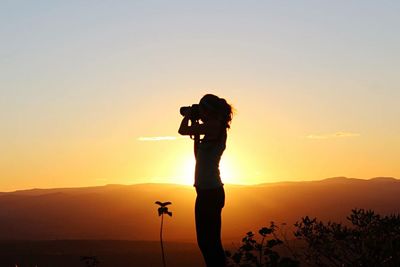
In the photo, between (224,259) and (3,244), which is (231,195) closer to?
(3,244)

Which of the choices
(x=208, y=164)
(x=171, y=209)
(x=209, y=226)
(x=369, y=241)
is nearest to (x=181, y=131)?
(x=208, y=164)

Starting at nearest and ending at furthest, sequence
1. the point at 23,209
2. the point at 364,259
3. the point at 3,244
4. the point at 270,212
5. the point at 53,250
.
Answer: the point at 364,259 → the point at 53,250 → the point at 3,244 → the point at 270,212 → the point at 23,209

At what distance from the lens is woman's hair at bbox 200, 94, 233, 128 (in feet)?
20.6

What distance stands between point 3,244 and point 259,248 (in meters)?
37.8

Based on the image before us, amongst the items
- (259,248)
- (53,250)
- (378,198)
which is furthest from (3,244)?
(378,198)

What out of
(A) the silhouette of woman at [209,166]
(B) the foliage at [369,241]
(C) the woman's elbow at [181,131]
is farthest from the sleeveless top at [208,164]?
(B) the foliage at [369,241]

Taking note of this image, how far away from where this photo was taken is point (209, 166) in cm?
625

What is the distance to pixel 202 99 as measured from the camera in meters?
6.30

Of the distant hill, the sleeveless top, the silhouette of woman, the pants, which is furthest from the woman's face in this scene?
the distant hill

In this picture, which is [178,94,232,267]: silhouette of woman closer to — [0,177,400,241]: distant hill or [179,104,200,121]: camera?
[179,104,200,121]: camera

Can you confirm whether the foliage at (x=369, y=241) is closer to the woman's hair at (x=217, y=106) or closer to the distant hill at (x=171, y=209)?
the woman's hair at (x=217, y=106)

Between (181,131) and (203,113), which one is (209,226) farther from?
(203,113)

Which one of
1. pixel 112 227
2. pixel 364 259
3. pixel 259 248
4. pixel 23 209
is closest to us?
pixel 364 259

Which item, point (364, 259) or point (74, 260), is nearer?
point (364, 259)
